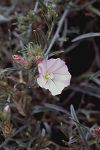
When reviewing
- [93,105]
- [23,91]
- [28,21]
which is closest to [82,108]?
[93,105]

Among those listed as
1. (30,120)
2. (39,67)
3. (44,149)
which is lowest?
(44,149)

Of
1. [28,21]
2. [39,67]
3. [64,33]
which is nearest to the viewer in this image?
[39,67]

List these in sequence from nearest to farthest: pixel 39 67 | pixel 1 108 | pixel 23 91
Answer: pixel 39 67 → pixel 1 108 → pixel 23 91

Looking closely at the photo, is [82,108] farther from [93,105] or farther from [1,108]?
[1,108]

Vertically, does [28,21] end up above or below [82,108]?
above

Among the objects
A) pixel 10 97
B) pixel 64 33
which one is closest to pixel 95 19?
pixel 64 33

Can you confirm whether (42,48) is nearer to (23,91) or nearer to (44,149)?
(23,91)

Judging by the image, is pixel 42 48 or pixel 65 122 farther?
pixel 65 122
